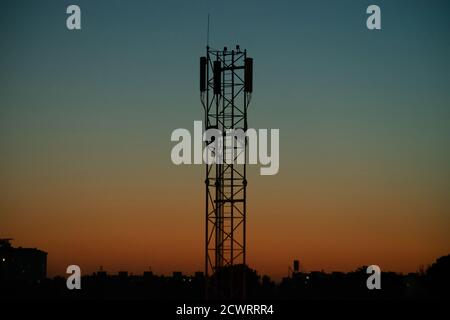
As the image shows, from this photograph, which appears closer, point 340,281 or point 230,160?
point 230,160

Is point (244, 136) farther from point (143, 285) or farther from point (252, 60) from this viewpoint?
point (143, 285)

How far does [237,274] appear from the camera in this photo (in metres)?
38.8

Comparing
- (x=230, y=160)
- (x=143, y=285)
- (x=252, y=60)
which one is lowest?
(x=143, y=285)

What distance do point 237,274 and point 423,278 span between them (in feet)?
201

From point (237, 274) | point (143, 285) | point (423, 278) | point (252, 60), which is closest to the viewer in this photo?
point (252, 60)

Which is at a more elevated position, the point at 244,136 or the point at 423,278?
the point at 244,136
